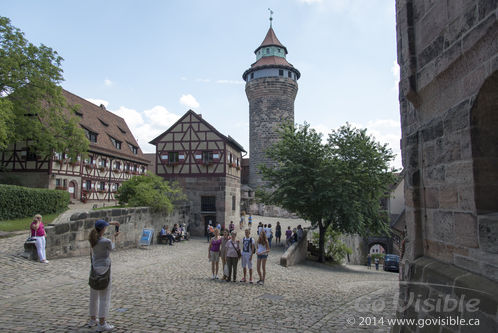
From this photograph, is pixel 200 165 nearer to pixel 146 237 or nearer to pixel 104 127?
pixel 146 237

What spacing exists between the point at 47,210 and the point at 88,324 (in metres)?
15.4

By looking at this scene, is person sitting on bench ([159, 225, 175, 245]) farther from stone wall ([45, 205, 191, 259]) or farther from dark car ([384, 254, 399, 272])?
dark car ([384, 254, 399, 272])

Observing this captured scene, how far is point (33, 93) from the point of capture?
18.2 meters

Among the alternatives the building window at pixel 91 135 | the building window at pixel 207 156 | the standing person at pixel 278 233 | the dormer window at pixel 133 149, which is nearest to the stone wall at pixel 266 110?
the dormer window at pixel 133 149

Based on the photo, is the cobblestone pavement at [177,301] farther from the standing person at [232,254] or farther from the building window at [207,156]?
the building window at [207,156]

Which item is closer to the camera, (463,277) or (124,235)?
(463,277)

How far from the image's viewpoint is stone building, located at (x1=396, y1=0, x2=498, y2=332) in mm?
2471

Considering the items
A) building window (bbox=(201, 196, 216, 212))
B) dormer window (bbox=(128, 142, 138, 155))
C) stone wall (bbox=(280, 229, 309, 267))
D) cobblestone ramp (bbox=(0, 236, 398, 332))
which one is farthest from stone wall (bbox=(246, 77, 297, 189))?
cobblestone ramp (bbox=(0, 236, 398, 332))

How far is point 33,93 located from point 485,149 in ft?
69.9

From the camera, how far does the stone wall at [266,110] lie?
121ft

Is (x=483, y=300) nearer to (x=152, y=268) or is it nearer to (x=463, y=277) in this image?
(x=463, y=277)

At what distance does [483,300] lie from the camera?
2.30m

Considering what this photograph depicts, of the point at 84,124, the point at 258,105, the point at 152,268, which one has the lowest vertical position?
the point at 152,268

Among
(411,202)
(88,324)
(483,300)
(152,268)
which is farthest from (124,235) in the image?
(483,300)
